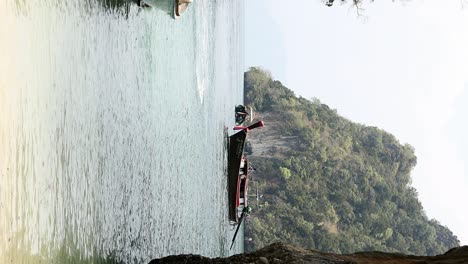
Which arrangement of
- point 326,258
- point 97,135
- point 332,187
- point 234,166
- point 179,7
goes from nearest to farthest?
1. point 326,258
2. point 97,135
3. point 179,7
4. point 234,166
5. point 332,187

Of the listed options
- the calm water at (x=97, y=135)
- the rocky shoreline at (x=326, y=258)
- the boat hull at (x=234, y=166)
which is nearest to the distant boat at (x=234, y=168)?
the boat hull at (x=234, y=166)

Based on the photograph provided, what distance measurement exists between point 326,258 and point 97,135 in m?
4.51

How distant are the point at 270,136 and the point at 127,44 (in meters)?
76.0

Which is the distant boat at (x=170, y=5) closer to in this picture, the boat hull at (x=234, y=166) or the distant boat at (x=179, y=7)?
the distant boat at (x=179, y=7)

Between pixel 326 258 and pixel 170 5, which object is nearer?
pixel 326 258

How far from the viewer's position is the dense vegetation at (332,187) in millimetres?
78812

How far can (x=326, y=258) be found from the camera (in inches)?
465

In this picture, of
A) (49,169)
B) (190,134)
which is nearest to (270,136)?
(190,134)

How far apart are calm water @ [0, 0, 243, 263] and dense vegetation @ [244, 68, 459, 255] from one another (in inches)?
1908

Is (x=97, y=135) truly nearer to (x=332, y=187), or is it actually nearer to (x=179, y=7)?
(x=179, y=7)

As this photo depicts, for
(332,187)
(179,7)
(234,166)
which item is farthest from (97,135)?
(332,187)

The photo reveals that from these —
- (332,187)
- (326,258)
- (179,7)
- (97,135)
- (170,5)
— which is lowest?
(332,187)

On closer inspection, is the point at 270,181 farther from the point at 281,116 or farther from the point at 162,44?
the point at 162,44

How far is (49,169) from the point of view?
9820mm
